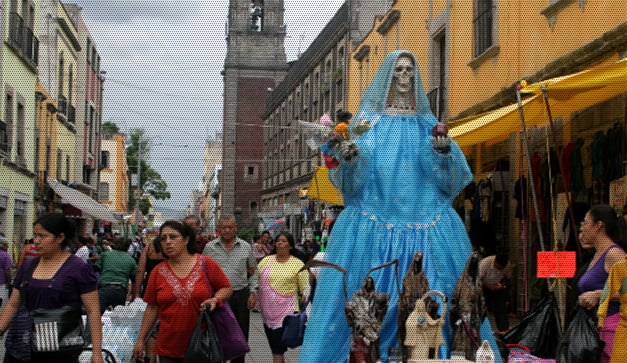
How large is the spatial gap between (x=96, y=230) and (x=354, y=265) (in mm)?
36010

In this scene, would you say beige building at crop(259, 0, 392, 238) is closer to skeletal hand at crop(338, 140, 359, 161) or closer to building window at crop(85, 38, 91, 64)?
building window at crop(85, 38, 91, 64)

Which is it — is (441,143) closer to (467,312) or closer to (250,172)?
(467,312)

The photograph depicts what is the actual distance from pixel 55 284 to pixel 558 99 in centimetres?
477

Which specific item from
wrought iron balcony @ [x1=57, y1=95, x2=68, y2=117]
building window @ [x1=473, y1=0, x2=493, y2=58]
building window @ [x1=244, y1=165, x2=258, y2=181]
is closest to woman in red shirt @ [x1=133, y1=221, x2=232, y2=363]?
building window @ [x1=473, y1=0, x2=493, y2=58]

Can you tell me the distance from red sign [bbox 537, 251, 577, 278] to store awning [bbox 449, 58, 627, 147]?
1.51 m

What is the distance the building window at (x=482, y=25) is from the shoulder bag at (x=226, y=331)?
989cm

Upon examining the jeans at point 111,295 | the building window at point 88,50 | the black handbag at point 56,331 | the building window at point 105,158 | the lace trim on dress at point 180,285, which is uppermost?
the building window at point 88,50

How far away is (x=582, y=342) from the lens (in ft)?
17.1

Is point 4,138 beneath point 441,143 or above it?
above

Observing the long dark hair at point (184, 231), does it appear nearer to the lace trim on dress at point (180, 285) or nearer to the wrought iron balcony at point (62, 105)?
the lace trim on dress at point (180, 285)

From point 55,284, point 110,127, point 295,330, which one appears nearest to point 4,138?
point 295,330

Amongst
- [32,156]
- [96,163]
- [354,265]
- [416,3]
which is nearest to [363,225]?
[354,265]

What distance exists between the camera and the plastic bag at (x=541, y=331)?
20.5 ft

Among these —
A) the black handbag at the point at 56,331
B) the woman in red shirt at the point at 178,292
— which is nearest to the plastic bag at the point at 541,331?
the woman in red shirt at the point at 178,292
